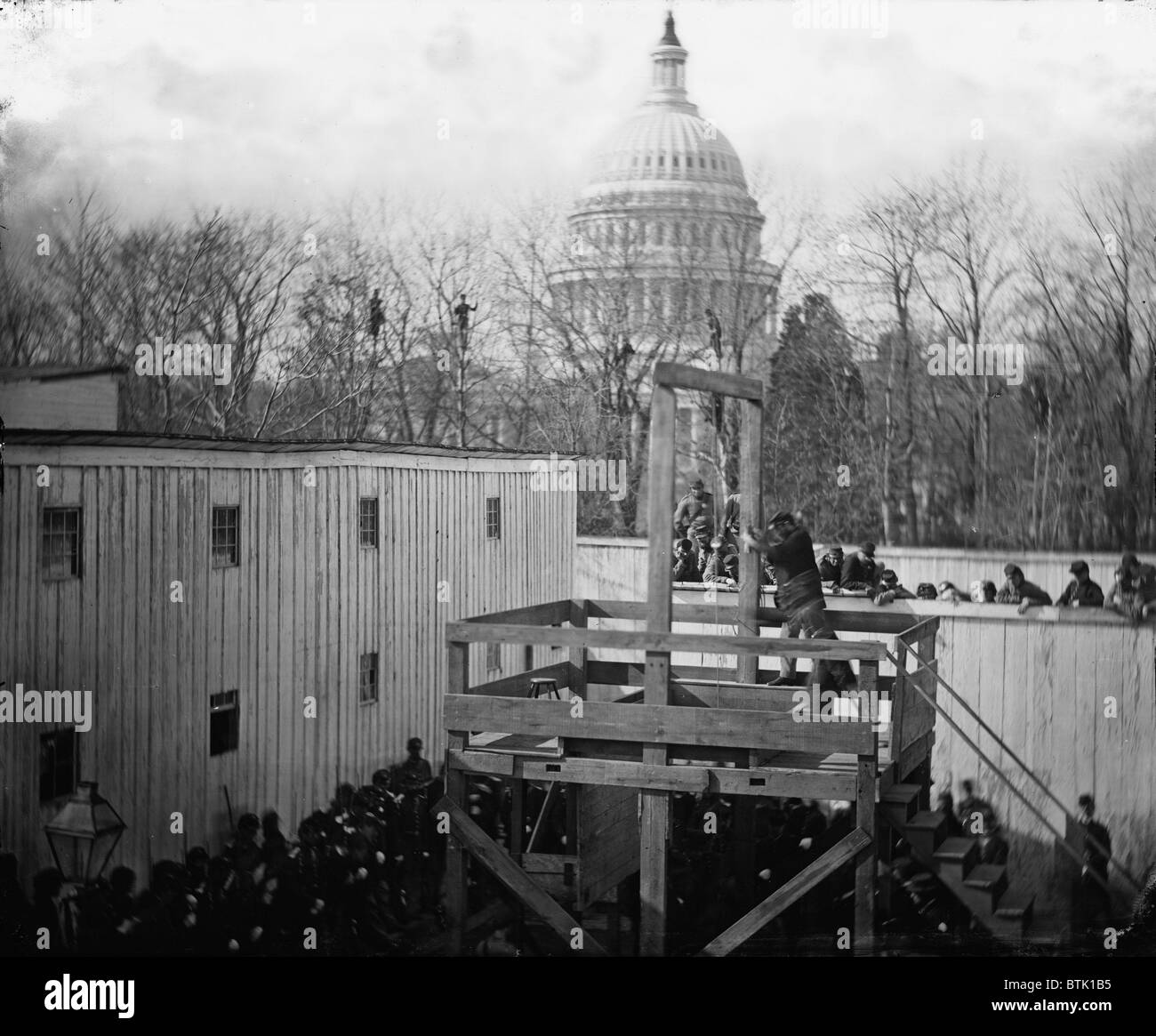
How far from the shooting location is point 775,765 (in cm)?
1018

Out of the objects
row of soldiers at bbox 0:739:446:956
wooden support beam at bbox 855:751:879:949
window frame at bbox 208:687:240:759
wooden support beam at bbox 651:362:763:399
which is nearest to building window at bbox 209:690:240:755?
window frame at bbox 208:687:240:759

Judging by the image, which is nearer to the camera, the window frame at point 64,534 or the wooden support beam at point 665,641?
the window frame at point 64,534

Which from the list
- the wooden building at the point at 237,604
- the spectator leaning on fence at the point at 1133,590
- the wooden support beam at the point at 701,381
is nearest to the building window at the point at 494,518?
the wooden building at the point at 237,604

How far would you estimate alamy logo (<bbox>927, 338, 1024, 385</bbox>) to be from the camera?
11.4 meters

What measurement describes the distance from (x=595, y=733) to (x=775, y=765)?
1.28 metres

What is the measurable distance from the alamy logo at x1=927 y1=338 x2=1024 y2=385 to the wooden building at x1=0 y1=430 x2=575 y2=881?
3.09 meters

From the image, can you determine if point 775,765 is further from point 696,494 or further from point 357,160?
point 357,160

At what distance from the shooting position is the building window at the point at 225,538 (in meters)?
10.4

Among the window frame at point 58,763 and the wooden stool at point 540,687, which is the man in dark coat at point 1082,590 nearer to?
the wooden stool at point 540,687

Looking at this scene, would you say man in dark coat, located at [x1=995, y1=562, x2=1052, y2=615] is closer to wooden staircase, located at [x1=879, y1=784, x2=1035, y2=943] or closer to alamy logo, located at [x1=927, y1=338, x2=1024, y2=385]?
alamy logo, located at [x1=927, y1=338, x2=1024, y2=385]

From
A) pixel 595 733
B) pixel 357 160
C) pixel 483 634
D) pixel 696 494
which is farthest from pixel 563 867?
pixel 357 160

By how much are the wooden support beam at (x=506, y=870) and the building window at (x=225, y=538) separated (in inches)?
88.4

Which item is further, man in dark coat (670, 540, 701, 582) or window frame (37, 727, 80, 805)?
man in dark coat (670, 540, 701, 582)
